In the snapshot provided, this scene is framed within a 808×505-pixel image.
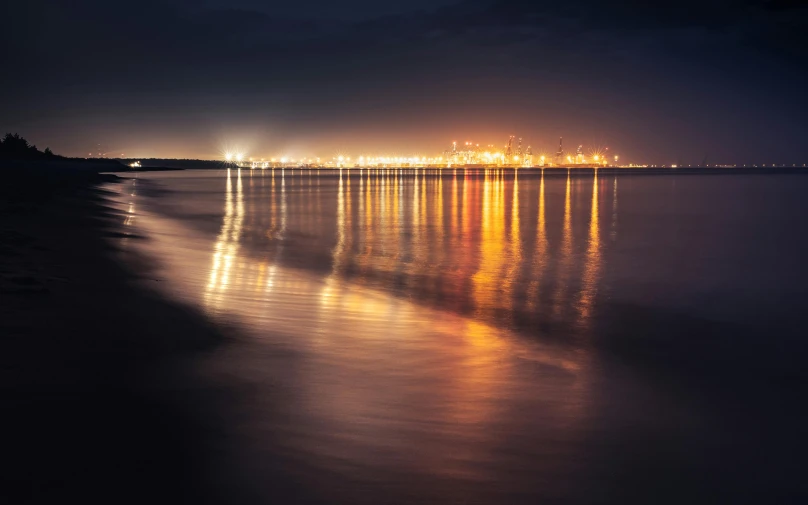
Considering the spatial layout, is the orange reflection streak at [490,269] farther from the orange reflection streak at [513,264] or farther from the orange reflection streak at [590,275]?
the orange reflection streak at [590,275]

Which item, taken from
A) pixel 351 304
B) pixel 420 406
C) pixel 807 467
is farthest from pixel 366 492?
pixel 351 304

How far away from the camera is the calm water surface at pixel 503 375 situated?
4922 mm

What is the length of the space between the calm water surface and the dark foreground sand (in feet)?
1.38

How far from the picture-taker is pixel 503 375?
7293 mm

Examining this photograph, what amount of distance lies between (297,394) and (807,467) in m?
4.48

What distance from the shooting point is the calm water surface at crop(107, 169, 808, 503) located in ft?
16.1

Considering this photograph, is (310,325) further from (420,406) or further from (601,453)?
(601,453)

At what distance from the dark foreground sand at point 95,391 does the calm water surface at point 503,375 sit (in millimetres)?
421

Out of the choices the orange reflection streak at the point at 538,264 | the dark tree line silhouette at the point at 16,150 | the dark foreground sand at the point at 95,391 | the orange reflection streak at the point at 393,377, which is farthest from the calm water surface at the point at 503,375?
the dark tree line silhouette at the point at 16,150

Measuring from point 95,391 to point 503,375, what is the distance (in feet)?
13.7

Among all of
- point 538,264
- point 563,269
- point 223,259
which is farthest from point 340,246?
point 563,269

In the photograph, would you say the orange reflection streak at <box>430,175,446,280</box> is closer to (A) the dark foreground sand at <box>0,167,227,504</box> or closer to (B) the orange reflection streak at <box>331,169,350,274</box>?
(B) the orange reflection streak at <box>331,169,350,274</box>

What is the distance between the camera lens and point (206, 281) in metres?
13.1

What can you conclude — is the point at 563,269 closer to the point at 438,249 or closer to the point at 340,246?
the point at 438,249
